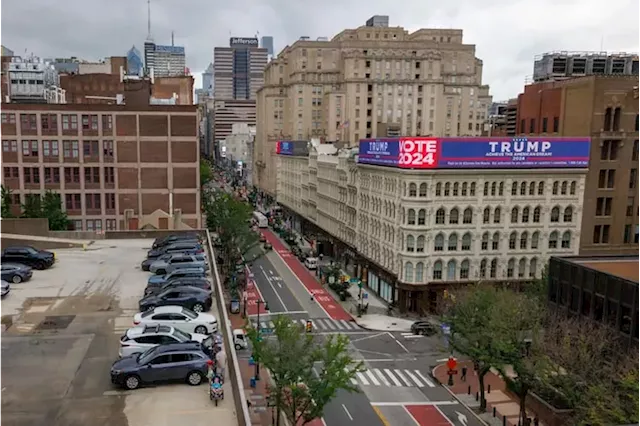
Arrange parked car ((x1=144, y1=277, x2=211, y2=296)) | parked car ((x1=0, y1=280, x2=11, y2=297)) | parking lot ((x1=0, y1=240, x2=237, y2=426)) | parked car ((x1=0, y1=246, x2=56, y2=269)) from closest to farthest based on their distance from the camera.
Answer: parking lot ((x1=0, y1=240, x2=237, y2=426)) → parked car ((x1=144, y1=277, x2=211, y2=296)) → parked car ((x1=0, y1=280, x2=11, y2=297)) → parked car ((x1=0, y1=246, x2=56, y2=269))

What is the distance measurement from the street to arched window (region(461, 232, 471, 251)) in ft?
39.7

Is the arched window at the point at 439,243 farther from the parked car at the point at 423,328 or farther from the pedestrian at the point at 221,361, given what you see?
the pedestrian at the point at 221,361

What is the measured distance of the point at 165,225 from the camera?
250 feet

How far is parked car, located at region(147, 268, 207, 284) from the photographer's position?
37891 millimetres

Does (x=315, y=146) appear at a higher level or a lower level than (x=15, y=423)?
higher

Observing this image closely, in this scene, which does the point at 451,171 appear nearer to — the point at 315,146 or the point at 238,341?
the point at 238,341

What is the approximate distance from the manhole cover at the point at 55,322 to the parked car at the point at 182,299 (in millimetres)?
3740

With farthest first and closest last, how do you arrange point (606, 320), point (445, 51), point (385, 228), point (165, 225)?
point (445, 51)
point (165, 225)
point (385, 228)
point (606, 320)

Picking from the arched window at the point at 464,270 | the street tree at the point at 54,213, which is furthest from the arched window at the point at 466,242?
the street tree at the point at 54,213

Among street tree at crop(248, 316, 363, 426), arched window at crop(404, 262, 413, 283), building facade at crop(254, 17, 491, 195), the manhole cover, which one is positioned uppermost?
building facade at crop(254, 17, 491, 195)

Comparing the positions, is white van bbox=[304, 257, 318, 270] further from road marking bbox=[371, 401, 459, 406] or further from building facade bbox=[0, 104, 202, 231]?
road marking bbox=[371, 401, 459, 406]

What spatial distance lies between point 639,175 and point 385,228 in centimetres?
3063

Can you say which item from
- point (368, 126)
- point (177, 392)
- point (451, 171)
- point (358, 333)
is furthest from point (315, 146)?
point (177, 392)

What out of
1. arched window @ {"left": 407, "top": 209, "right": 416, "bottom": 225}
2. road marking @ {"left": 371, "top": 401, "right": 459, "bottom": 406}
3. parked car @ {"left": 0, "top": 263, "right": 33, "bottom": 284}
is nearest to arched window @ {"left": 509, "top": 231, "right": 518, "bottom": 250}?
arched window @ {"left": 407, "top": 209, "right": 416, "bottom": 225}
